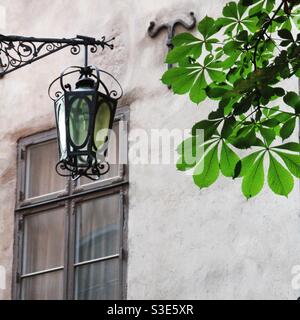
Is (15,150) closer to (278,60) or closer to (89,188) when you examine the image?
(89,188)

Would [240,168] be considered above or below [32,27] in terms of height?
below

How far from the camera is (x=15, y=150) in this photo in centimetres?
1173

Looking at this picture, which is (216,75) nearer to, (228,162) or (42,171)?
(228,162)

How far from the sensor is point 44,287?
432 inches

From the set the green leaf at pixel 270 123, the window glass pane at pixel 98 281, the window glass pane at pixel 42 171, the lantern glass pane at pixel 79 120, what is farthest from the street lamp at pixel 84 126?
the window glass pane at pixel 42 171

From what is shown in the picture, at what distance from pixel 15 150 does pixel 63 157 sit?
3.81 metres

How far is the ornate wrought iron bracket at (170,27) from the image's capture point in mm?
10727

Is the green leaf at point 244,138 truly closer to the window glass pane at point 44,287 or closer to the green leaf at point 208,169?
the green leaf at point 208,169

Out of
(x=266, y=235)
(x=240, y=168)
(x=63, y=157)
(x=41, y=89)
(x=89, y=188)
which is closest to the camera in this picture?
(x=240, y=168)

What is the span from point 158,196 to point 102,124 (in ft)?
7.85

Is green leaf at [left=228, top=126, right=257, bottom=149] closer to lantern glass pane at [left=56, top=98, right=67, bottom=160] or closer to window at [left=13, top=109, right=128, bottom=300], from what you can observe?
lantern glass pane at [left=56, top=98, right=67, bottom=160]

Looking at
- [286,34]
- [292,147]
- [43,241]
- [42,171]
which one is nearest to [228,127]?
[292,147]

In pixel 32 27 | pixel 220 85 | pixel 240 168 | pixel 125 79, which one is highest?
pixel 32 27

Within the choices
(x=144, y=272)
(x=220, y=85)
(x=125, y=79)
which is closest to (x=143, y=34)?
(x=125, y=79)
